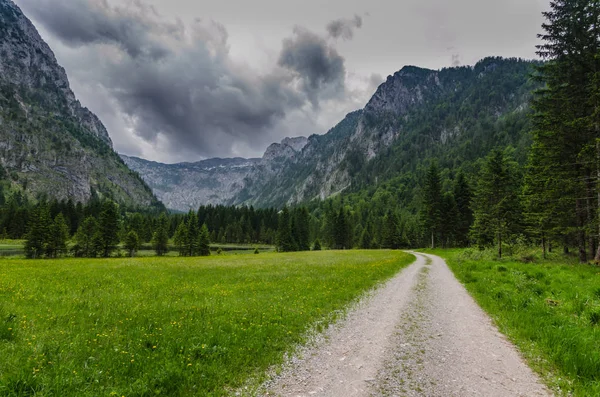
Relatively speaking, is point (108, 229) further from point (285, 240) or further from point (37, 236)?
point (285, 240)

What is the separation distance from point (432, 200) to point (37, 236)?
332 feet

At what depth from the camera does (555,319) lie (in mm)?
10594

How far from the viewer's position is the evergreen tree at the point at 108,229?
78869 mm

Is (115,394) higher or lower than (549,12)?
lower

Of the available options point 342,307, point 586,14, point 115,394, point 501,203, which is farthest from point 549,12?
point 115,394

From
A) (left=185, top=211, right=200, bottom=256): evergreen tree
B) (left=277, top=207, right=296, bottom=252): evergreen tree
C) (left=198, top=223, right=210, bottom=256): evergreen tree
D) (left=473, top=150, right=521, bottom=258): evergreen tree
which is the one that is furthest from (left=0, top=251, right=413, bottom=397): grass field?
(left=277, top=207, right=296, bottom=252): evergreen tree

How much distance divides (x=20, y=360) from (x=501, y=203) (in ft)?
144

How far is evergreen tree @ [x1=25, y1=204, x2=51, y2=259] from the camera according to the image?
234 ft

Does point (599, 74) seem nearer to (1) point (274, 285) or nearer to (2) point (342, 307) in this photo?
(2) point (342, 307)

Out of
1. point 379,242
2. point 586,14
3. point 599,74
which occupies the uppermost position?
point 586,14

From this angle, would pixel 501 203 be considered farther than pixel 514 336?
Yes

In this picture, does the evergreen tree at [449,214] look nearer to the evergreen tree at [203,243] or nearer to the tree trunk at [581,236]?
the tree trunk at [581,236]

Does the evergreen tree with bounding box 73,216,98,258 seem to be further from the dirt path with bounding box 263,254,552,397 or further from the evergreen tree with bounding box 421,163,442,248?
the dirt path with bounding box 263,254,552,397

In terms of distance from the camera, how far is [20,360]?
657cm
